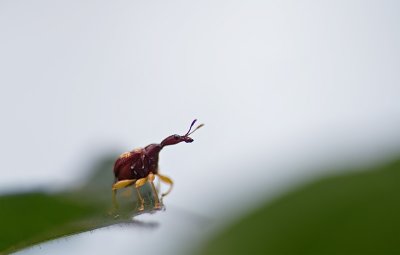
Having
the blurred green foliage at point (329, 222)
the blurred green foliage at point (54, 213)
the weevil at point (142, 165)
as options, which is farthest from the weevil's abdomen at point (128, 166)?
the blurred green foliage at point (329, 222)

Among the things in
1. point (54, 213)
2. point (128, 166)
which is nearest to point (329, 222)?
point (54, 213)

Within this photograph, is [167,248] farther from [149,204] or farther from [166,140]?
[166,140]

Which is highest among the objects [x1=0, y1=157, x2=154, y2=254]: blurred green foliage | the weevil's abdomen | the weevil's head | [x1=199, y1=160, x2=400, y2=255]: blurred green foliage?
the weevil's head

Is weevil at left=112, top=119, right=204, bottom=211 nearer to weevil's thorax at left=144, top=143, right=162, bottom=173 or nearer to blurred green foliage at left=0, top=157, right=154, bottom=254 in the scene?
weevil's thorax at left=144, top=143, right=162, bottom=173

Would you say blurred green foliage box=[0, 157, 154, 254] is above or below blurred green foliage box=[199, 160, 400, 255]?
above

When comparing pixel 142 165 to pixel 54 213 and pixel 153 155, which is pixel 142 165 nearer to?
pixel 153 155

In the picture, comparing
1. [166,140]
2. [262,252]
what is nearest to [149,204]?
[262,252]

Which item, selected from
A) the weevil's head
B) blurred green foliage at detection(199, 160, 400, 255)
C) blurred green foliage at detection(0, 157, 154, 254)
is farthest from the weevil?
blurred green foliage at detection(199, 160, 400, 255)
